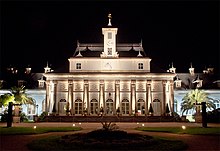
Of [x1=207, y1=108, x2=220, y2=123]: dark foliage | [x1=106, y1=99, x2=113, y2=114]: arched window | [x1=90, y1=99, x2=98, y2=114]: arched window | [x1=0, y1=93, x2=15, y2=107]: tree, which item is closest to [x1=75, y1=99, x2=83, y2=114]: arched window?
[x1=90, y1=99, x2=98, y2=114]: arched window

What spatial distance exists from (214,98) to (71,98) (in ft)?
92.5

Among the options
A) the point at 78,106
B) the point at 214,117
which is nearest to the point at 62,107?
the point at 78,106

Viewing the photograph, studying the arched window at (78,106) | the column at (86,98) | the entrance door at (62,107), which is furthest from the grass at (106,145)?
the entrance door at (62,107)

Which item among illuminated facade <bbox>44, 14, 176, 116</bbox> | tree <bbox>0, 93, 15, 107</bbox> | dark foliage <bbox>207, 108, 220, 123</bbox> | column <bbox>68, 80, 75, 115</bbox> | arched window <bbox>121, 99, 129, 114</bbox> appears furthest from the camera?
arched window <bbox>121, 99, 129, 114</bbox>

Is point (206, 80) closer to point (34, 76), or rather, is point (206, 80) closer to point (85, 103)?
point (85, 103)

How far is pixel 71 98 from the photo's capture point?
53094 millimetres

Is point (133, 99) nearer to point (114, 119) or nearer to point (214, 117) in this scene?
point (114, 119)

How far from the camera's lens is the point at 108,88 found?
177ft

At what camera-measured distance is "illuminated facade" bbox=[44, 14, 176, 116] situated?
53094mm

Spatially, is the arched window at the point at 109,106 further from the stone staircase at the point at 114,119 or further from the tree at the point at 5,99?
the tree at the point at 5,99

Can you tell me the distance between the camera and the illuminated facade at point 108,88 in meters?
53.1

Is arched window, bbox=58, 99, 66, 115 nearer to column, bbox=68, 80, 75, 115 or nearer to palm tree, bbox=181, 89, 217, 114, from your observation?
column, bbox=68, 80, 75, 115

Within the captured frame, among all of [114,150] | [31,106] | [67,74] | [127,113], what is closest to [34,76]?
[31,106]

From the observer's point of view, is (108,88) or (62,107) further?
(108,88)
